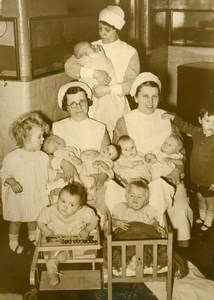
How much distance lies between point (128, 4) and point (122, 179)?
309 cm

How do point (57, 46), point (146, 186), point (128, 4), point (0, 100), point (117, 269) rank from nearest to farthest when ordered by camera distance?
point (117, 269) < point (146, 186) < point (0, 100) < point (57, 46) < point (128, 4)

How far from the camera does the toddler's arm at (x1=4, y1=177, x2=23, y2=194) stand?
12.1 ft

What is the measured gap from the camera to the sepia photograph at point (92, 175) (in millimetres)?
3296

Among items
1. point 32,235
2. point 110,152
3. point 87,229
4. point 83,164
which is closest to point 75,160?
point 83,164

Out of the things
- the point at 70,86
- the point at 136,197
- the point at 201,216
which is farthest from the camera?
the point at 201,216

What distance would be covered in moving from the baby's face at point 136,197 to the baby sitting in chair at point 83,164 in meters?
0.34

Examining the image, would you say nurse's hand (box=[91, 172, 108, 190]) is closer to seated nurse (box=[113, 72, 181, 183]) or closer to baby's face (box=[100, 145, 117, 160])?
baby's face (box=[100, 145, 117, 160])

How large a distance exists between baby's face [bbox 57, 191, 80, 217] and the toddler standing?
1.60 ft

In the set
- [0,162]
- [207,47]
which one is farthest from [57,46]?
[207,47]

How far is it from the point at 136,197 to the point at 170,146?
2.04 feet

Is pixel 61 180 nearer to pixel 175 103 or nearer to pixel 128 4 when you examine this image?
pixel 128 4

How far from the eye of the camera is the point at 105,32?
4.00m

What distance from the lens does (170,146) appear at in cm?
375

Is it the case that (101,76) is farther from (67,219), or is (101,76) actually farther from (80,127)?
(67,219)
